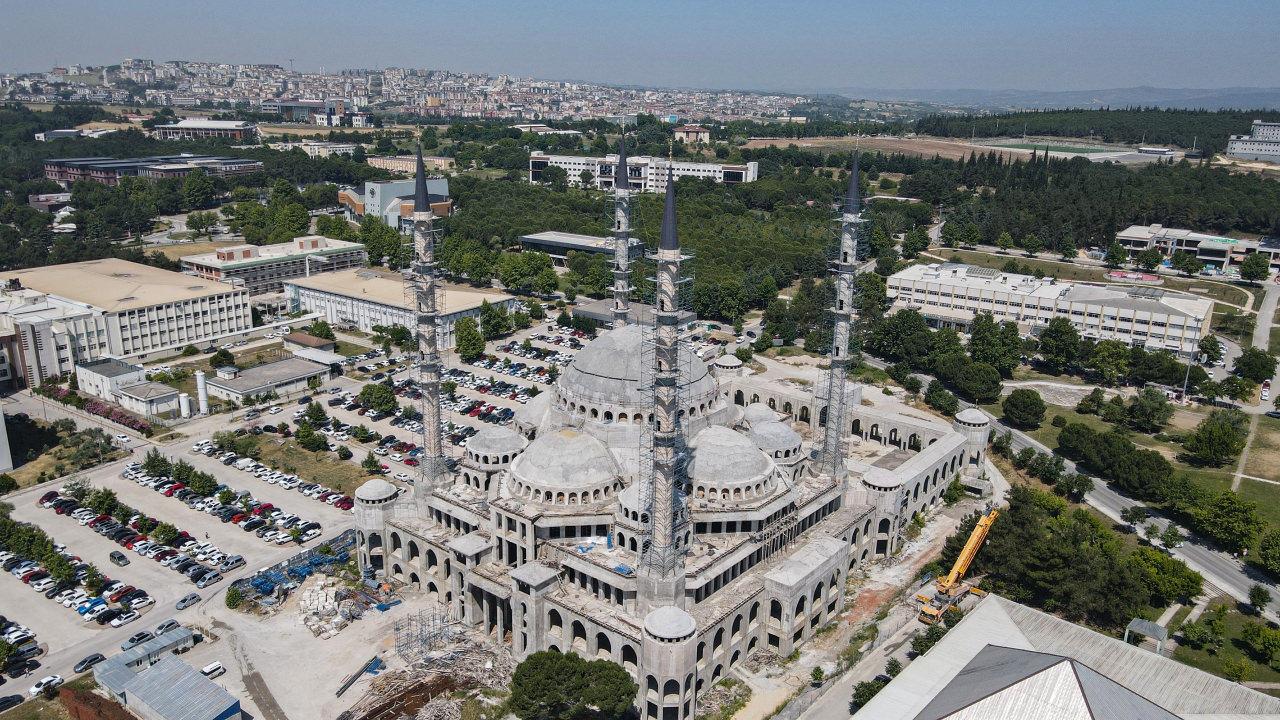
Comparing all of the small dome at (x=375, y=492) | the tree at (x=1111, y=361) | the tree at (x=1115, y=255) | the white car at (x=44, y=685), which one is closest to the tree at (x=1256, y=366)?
the tree at (x=1111, y=361)

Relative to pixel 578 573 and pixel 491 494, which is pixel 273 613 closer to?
pixel 491 494

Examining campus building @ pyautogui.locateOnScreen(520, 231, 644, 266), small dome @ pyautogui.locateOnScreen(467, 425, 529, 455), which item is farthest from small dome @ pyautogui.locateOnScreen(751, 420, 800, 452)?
campus building @ pyautogui.locateOnScreen(520, 231, 644, 266)

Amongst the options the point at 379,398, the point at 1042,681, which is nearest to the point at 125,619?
the point at 379,398

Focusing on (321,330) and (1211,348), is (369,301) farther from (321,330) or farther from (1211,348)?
(1211,348)

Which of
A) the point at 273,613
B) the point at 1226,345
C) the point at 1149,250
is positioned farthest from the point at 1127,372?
the point at 273,613

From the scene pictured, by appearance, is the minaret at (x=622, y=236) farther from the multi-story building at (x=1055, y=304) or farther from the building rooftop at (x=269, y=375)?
Result: the multi-story building at (x=1055, y=304)

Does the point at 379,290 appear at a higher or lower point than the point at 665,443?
lower
